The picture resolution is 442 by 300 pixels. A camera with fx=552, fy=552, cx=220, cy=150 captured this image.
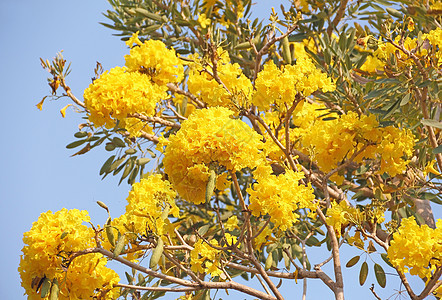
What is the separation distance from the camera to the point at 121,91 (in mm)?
2814

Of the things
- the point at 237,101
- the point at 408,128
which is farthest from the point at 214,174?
the point at 408,128

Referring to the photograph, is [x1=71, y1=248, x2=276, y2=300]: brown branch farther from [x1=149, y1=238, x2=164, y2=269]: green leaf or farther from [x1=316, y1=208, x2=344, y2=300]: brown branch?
[x1=316, y1=208, x2=344, y2=300]: brown branch

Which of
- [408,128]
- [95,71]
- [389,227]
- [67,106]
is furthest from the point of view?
[67,106]

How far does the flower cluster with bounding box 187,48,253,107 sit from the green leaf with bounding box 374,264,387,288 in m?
Result: 1.07

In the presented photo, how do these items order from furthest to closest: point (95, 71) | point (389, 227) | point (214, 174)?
point (95, 71)
point (389, 227)
point (214, 174)

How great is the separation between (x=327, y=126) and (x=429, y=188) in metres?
0.79

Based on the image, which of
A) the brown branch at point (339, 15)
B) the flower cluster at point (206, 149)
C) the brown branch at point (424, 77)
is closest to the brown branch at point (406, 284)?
the brown branch at point (424, 77)

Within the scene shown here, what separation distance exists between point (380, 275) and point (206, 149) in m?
1.28

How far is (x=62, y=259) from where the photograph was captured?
227cm

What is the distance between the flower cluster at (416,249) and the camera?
228 centimetres

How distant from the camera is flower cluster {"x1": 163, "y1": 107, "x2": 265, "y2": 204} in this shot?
6.73 feet

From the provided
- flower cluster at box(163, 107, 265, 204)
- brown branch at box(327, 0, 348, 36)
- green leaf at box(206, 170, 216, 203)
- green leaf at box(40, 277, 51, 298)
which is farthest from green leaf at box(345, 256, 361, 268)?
brown branch at box(327, 0, 348, 36)

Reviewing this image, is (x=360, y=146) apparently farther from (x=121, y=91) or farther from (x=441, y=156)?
(x=121, y=91)

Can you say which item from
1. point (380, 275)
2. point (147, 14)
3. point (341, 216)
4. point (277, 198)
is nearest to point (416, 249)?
point (341, 216)
